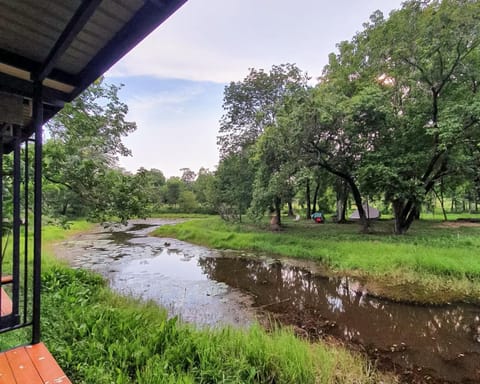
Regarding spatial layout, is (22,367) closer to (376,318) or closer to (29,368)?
(29,368)

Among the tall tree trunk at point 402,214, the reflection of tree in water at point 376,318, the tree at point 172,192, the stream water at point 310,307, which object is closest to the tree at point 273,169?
the stream water at point 310,307

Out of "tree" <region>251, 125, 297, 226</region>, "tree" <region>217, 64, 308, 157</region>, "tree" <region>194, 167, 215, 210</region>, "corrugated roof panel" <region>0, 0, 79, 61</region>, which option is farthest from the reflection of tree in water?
"tree" <region>194, 167, 215, 210</region>

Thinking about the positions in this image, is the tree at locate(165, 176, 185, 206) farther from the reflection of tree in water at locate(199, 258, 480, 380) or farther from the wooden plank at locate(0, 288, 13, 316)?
the wooden plank at locate(0, 288, 13, 316)

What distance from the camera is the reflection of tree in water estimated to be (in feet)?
11.6

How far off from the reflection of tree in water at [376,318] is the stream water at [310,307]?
11mm

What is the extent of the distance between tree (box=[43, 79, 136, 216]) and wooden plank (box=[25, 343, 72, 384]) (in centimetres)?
274

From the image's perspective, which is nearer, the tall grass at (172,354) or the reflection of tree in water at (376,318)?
the tall grass at (172,354)

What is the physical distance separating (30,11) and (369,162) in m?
9.80

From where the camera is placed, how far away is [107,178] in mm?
4738

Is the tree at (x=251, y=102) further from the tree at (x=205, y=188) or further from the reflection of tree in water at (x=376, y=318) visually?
the reflection of tree in water at (x=376, y=318)

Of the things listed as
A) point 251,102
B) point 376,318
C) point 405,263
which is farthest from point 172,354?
point 251,102

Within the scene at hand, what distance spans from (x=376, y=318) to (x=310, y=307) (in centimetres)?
117

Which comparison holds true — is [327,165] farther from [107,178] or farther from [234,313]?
[107,178]

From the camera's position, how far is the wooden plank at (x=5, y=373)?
5.66ft
